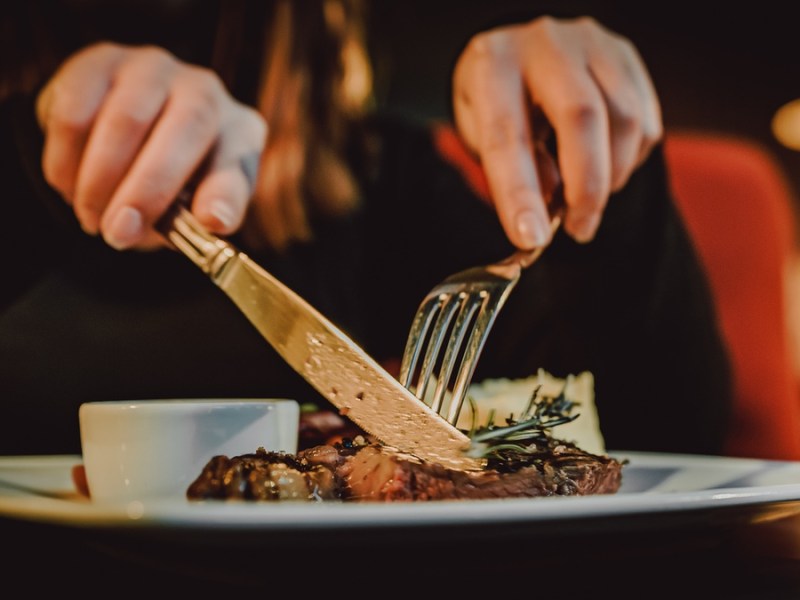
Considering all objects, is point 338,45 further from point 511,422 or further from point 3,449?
point 511,422

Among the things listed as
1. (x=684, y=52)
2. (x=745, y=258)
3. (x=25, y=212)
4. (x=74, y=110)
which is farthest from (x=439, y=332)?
(x=684, y=52)

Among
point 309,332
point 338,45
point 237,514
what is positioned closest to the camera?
point 237,514

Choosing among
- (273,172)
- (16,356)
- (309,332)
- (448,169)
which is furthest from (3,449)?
(448,169)

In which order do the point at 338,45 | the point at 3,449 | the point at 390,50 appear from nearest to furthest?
1. the point at 3,449
2. the point at 338,45
3. the point at 390,50

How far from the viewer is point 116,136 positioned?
3.61 feet

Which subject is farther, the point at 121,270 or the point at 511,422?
the point at 121,270

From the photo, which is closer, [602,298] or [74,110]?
[74,110]

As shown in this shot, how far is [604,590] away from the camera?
0.51m

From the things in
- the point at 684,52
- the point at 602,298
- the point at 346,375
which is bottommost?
the point at 346,375

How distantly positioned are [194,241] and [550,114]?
21.1 inches

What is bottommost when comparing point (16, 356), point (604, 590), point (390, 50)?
point (604, 590)

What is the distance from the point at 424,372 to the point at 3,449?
1361mm

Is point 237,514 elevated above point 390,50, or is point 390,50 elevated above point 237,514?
point 390,50

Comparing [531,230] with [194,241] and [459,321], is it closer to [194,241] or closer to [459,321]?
[459,321]
